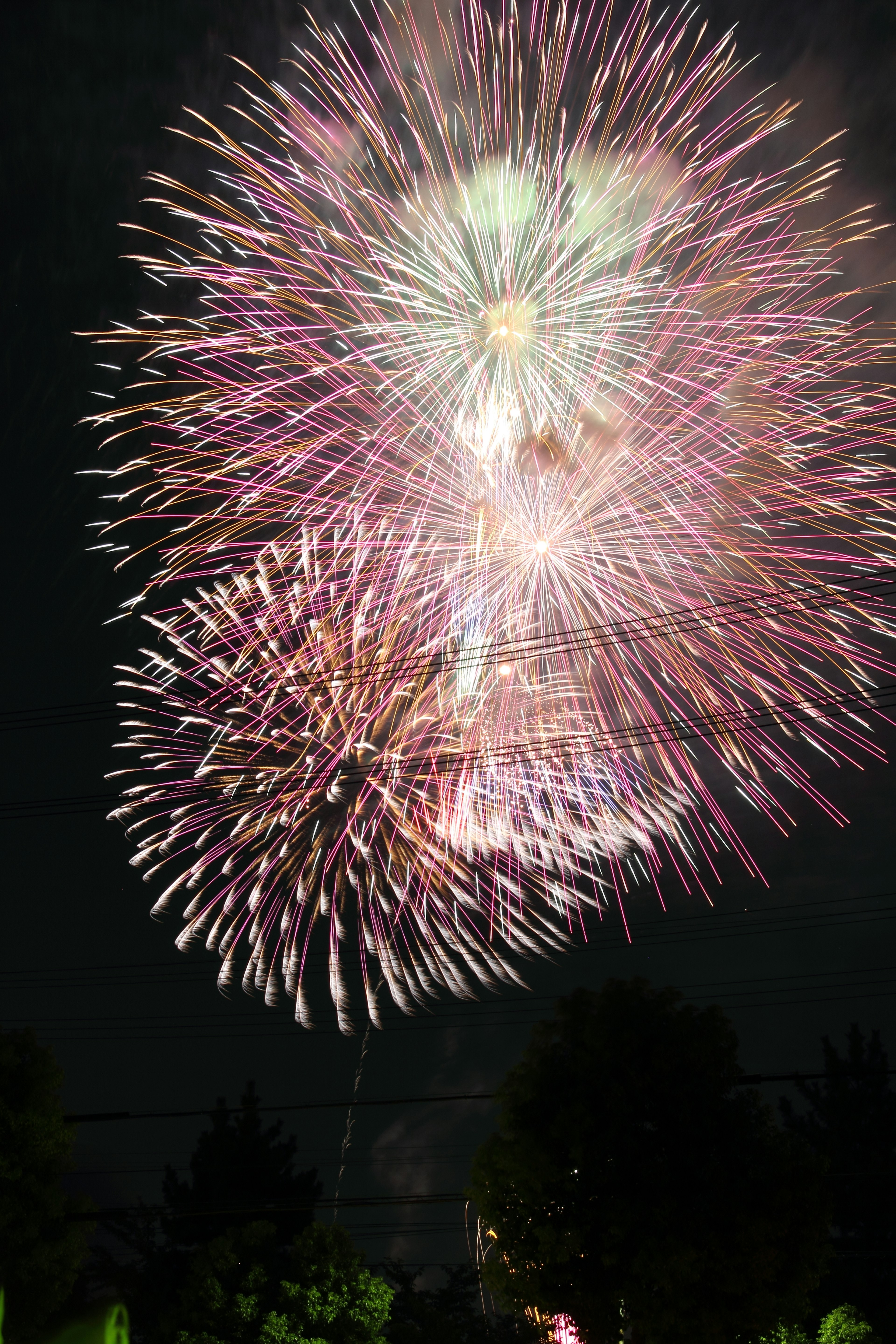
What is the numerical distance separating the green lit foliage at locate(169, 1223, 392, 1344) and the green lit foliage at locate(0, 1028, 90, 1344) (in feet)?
9.16

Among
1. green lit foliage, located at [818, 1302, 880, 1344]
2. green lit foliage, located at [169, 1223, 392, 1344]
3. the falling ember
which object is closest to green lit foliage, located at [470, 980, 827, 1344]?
the falling ember

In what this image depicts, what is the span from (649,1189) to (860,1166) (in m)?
24.9

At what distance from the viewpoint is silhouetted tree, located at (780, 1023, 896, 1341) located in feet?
103

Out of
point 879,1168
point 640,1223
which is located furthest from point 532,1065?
point 879,1168

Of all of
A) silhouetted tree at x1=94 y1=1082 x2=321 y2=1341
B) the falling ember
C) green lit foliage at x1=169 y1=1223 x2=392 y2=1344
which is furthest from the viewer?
silhouetted tree at x1=94 y1=1082 x2=321 y2=1341

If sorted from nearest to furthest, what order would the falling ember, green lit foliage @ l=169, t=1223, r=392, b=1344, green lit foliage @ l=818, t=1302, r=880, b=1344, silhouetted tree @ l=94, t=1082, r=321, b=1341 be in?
the falling ember → green lit foliage @ l=169, t=1223, r=392, b=1344 → green lit foliage @ l=818, t=1302, r=880, b=1344 → silhouetted tree @ l=94, t=1082, r=321, b=1341

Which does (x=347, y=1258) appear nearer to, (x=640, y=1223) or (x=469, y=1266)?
(x=640, y=1223)

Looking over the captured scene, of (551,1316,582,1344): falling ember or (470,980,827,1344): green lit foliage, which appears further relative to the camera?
(551,1316,582,1344): falling ember

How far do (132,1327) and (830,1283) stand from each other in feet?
68.2

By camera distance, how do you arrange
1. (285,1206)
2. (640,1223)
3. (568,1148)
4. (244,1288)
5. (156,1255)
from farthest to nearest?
1. (156,1255)
2. (244,1288)
3. (285,1206)
4. (568,1148)
5. (640,1223)

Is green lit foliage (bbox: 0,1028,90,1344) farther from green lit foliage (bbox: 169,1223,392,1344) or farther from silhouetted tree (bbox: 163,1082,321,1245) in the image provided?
silhouetted tree (bbox: 163,1082,321,1245)

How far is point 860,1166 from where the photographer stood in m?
35.4

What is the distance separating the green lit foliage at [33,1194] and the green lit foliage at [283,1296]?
9.16 ft

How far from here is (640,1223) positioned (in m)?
14.8
